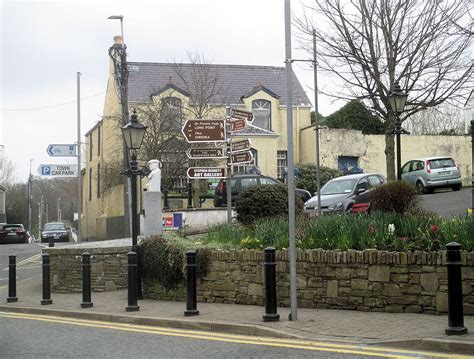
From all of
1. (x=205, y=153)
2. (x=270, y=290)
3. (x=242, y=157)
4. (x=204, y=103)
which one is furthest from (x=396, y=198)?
(x=204, y=103)

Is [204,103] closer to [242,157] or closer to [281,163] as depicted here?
[281,163]

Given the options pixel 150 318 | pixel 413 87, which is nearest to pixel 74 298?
pixel 150 318

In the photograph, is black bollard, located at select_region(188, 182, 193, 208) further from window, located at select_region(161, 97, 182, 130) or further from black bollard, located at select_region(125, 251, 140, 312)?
black bollard, located at select_region(125, 251, 140, 312)

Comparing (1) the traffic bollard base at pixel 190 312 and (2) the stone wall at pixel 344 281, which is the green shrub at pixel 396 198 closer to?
(2) the stone wall at pixel 344 281

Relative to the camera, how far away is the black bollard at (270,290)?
9086 millimetres

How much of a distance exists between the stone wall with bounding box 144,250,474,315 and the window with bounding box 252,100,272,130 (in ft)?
90.4

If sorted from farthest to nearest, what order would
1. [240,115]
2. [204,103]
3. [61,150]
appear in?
[204,103], [61,150], [240,115]

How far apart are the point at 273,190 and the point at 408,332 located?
23.7 ft

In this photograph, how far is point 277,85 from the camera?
40.9 meters

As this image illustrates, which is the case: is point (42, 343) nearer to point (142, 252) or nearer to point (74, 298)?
point (142, 252)

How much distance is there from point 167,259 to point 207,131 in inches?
117

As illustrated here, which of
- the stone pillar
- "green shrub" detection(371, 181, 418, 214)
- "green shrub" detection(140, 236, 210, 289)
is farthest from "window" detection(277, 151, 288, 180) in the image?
"green shrub" detection(140, 236, 210, 289)

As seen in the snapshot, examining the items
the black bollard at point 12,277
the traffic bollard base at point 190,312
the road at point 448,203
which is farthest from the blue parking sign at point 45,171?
the traffic bollard base at point 190,312

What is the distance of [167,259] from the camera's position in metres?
12.6
